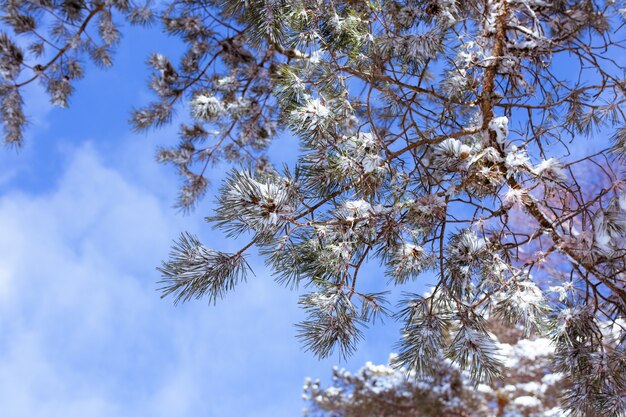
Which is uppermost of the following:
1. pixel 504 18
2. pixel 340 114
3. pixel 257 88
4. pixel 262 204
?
pixel 257 88

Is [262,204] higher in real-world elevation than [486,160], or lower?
lower

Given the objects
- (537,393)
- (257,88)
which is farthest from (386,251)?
(537,393)

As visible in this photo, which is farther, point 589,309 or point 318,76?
point 318,76

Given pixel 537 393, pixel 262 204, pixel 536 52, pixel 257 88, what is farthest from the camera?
pixel 537 393

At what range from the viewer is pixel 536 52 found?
1.92 meters

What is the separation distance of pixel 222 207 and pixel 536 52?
1.28 meters

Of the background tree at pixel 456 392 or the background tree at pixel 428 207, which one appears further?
the background tree at pixel 456 392

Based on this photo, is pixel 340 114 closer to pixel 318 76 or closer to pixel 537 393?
pixel 318 76

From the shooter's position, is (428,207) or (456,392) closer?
(428,207)

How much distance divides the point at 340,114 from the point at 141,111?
2.46 meters

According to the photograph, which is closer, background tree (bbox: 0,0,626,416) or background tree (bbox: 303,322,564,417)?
background tree (bbox: 0,0,626,416)

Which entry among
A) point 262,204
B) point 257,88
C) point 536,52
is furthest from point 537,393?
point 262,204

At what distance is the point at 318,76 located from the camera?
1.99 m

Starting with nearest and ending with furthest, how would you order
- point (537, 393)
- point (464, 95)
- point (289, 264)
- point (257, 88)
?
point (289, 264), point (464, 95), point (257, 88), point (537, 393)
